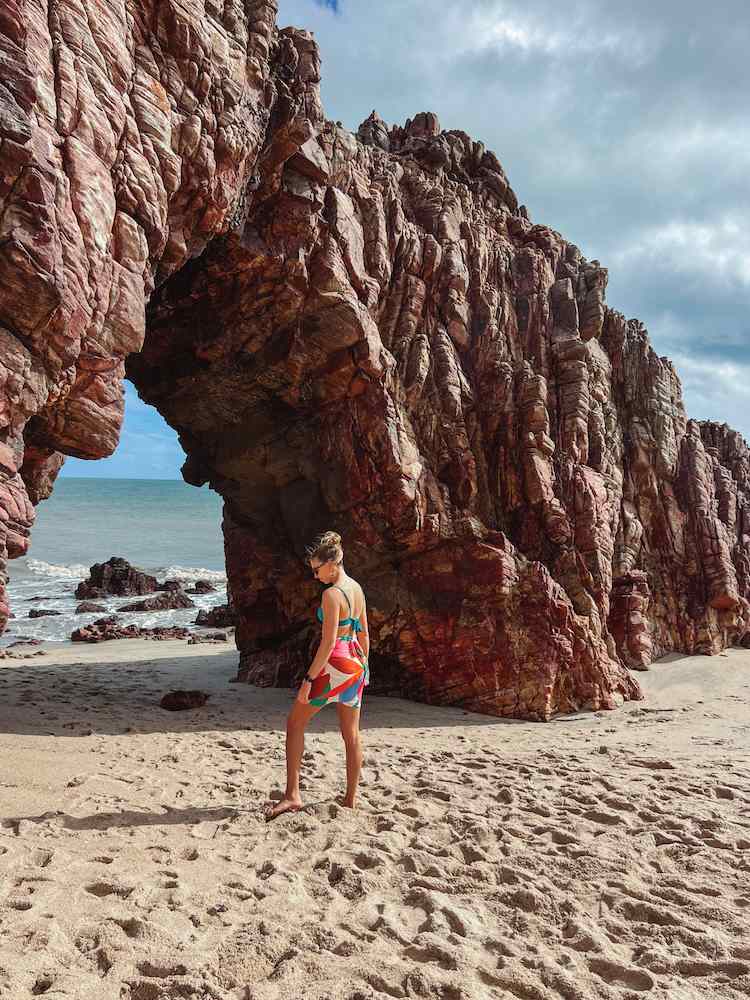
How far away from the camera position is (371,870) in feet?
14.1

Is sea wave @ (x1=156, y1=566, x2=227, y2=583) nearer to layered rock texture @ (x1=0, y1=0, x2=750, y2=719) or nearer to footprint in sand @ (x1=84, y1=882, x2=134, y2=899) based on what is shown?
layered rock texture @ (x1=0, y1=0, x2=750, y2=719)

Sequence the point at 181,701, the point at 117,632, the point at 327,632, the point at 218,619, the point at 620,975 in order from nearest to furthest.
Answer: the point at 620,975 < the point at 327,632 < the point at 181,701 < the point at 117,632 < the point at 218,619

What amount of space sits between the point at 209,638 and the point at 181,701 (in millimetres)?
11425

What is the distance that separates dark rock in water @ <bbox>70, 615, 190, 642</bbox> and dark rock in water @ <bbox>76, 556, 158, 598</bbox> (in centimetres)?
565

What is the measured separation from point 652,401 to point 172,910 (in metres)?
18.3

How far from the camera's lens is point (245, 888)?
13.0ft

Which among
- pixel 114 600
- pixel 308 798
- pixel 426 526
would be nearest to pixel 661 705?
pixel 426 526

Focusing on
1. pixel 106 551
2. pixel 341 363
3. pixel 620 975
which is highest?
pixel 341 363

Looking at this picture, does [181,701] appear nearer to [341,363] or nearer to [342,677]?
[342,677]

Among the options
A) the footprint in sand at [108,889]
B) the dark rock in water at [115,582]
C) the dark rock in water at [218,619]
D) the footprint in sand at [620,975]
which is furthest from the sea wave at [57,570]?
the footprint in sand at [620,975]

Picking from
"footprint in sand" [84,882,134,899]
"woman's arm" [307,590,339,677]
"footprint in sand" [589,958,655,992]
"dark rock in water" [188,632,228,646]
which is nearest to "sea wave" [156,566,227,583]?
"dark rock in water" [188,632,228,646]

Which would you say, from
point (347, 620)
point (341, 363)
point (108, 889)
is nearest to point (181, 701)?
point (347, 620)

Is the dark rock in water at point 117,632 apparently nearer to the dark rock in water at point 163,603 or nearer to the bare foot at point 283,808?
the dark rock in water at point 163,603

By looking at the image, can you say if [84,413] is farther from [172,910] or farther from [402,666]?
[402,666]
